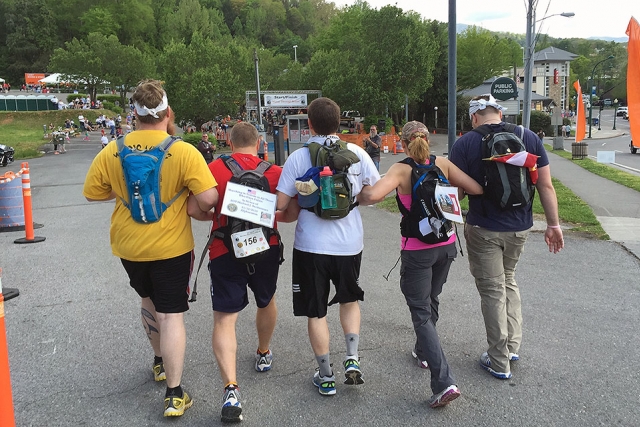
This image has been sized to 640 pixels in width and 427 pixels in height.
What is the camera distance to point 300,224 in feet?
11.1

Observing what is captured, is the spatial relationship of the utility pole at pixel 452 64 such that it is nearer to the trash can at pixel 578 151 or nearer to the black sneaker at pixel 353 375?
the black sneaker at pixel 353 375

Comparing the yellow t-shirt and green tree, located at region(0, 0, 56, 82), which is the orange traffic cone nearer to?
the yellow t-shirt

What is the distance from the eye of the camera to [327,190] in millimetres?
3182

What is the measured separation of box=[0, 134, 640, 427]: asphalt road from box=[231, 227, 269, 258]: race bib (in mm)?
1029

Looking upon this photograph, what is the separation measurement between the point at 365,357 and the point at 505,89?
27.4 ft

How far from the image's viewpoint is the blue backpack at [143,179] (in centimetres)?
304

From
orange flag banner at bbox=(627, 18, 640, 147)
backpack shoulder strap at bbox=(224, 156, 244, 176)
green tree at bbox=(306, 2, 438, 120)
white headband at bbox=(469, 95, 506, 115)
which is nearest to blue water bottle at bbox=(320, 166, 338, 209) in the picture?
backpack shoulder strap at bbox=(224, 156, 244, 176)

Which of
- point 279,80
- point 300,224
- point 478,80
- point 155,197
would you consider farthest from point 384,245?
point 478,80

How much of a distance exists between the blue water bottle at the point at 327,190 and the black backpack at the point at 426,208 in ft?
1.89

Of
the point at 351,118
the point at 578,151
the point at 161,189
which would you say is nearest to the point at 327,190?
the point at 161,189

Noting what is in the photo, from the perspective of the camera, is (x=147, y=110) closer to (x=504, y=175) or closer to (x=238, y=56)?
(x=504, y=175)

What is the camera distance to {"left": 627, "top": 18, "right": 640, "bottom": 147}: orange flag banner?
5409 millimetres

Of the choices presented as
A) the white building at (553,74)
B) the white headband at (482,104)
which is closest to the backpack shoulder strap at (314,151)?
the white headband at (482,104)

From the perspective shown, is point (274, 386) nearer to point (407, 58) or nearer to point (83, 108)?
point (407, 58)
